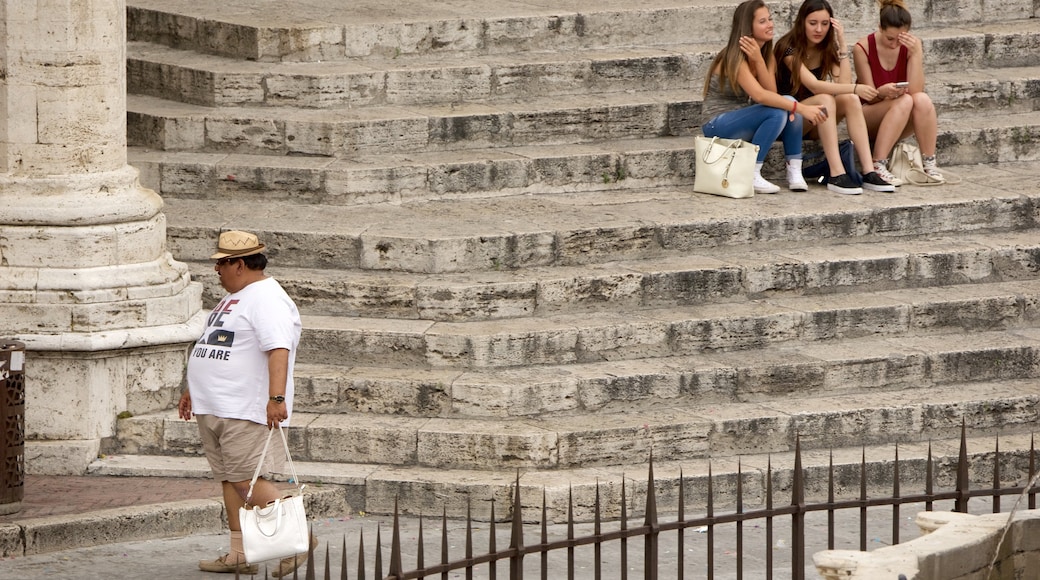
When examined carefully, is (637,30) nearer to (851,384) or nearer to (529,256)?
(529,256)

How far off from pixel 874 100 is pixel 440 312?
11.4ft

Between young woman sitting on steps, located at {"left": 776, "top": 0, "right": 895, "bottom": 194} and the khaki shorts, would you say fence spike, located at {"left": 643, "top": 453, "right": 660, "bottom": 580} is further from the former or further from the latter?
young woman sitting on steps, located at {"left": 776, "top": 0, "right": 895, "bottom": 194}

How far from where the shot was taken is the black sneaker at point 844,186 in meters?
10.6

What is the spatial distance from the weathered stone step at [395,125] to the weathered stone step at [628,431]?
94.3 inches

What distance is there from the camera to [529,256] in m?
9.53

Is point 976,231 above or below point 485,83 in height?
below

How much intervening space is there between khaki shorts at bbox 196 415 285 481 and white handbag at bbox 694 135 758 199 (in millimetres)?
3918

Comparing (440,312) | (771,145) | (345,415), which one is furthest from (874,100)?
(345,415)

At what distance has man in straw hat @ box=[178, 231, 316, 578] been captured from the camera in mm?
7180

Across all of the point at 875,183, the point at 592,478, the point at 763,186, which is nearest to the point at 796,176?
the point at 763,186

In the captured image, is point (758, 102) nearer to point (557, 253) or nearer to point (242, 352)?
point (557, 253)

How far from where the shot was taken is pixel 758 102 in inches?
412

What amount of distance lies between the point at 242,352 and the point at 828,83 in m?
4.80

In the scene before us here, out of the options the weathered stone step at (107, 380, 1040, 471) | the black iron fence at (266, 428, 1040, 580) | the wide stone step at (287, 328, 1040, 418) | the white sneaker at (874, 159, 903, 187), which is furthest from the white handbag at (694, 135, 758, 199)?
the black iron fence at (266, 428, 1040, 580)
